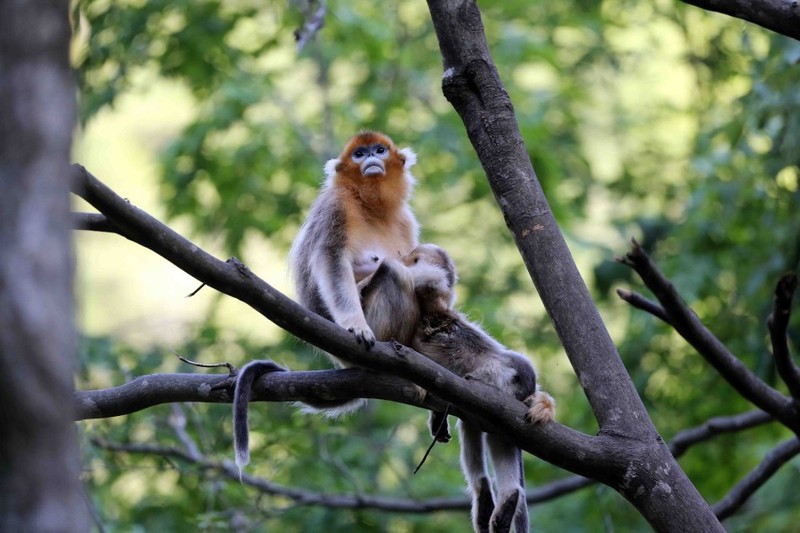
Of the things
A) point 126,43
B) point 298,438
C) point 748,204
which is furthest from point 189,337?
point 748,204

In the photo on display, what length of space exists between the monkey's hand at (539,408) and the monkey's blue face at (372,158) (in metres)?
1.42

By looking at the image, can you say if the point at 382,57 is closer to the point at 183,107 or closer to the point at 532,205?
the point at 532,205

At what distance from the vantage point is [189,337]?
21.6 ft

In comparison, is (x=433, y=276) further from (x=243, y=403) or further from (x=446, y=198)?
(x=446, y=198)

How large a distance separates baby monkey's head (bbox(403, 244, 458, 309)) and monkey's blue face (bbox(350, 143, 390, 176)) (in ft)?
1.57

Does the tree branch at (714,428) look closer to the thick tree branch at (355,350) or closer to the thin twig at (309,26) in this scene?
the thick tree branch at (355,350)

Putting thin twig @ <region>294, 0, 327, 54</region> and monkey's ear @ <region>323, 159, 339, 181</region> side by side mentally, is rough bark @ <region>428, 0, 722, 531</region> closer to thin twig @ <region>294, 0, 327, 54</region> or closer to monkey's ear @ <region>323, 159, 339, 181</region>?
thin twig @ <region>294, 0, 327, 54</region>

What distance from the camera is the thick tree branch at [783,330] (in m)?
3.37

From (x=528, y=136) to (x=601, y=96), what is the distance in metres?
3.44

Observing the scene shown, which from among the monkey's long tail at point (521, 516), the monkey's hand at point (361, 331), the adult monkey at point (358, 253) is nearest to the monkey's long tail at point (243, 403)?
the adult monkey at point (358, 253)

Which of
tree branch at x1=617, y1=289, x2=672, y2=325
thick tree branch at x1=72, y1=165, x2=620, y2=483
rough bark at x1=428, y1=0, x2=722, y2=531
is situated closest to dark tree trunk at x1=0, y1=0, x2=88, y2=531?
thick tree branch at x1=72, y1=165, x2=620, y2=483

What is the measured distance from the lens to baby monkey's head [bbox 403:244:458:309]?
390 centimetres

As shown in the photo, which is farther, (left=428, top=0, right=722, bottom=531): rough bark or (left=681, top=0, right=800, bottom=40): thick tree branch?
(left=681, top=0, right=800, bottom=40): thick tree branch

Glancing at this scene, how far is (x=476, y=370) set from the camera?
3.76 meters
